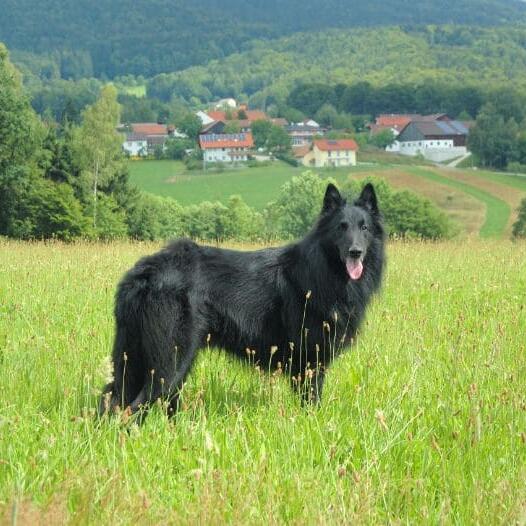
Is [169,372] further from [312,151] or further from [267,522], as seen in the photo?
[312,151]

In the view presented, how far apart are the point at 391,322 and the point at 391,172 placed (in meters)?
96.3

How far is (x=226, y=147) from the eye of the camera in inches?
5664

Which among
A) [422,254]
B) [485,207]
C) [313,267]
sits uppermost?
[313,267]

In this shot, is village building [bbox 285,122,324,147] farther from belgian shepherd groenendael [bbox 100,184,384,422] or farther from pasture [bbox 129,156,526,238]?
belgian shepherd groenendael [bbox 100,184,384,422]

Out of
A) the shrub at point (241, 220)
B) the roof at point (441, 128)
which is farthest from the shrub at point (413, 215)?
the roof at point (441, 128)

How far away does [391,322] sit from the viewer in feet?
21.9

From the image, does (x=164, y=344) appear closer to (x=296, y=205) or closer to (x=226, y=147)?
(x=296, y=205)

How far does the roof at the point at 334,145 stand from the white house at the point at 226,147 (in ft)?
44.3

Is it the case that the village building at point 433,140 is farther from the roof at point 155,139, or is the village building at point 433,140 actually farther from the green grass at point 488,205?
the roof at point 155,139

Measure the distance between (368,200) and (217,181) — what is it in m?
96.3

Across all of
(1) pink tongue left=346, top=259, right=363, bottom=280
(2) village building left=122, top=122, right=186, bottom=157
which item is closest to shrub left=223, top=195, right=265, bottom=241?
(2) village building left=122, top=122, right=186, bottom=157

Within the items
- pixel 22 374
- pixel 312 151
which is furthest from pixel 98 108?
pixel 312 151

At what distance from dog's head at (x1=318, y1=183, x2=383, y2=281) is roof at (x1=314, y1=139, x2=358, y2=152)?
12774 cm

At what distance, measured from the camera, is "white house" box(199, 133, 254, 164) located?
133250 mm
